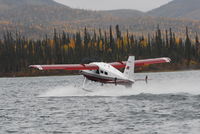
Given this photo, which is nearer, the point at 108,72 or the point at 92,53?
the point at 108,72

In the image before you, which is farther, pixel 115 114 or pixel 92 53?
pixel 92 53

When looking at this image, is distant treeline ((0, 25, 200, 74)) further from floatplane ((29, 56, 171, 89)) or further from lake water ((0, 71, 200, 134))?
lake water ((0, 71, 200, 134))

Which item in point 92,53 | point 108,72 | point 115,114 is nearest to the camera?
point 115,114

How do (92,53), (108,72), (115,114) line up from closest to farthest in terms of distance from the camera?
1. (115,114)
2. (108,72)
3. (92,53)

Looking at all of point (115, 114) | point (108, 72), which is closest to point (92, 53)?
point (108, 72)

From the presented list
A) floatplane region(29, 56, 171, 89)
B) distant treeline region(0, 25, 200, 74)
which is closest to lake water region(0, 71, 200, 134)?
floatplane region(29, 56, 171, 89)

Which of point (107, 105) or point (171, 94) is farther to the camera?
point (171, 94)

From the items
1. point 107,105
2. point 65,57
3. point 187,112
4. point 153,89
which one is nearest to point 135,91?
point 153,89

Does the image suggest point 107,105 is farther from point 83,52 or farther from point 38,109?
point 83,52

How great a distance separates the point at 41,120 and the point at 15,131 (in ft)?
11.2

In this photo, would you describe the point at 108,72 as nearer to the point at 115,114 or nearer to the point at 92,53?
the point at 115,114

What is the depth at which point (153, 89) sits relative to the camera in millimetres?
38812

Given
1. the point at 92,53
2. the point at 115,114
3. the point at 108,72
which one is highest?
the point at 108,72

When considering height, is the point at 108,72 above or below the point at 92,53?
above
